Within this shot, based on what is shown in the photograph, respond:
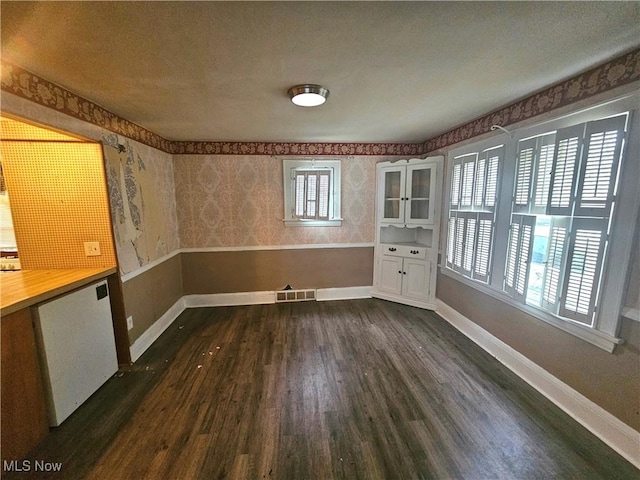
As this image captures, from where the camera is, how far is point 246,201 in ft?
11.8

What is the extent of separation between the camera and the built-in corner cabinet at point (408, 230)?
3.39 metres

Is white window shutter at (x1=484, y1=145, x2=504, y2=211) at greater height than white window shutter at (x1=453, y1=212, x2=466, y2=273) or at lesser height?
greater

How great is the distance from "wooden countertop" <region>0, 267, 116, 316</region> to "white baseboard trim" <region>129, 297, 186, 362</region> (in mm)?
809

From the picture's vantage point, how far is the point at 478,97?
2.04 metres

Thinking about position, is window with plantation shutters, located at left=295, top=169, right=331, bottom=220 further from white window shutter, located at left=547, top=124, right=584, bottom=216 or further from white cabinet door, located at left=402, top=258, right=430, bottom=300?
white window shutter, located at left=547, top=124, right=584, bottom=216

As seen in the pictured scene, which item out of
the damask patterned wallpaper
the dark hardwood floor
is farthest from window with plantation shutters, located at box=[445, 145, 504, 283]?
the damask patterned wallpaper

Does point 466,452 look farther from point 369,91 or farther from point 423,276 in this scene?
point 369,91

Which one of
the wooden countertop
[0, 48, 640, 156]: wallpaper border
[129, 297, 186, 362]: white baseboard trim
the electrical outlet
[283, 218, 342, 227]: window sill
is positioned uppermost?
[0, 48, 640, 156]: wallpaper border

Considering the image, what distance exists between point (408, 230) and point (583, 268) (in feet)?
7.75

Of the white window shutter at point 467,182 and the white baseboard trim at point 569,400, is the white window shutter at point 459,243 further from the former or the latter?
the white baseboard trim at point 569,400

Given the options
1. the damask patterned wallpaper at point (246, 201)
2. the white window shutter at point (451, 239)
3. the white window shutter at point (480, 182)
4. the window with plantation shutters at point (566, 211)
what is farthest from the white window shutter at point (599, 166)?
the damask patterned wallpaper at point (246, 201)

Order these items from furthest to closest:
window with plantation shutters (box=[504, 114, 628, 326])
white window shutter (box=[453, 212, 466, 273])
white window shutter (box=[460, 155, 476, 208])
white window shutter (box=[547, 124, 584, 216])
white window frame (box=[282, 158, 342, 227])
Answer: white window frame (box=[282, 158, 342, 227]) < white window shutter (box=[453, 212, 466, 273]) < white window shutter (box=[460, 155, 476, 208]) < white window shutter (box=[547, 124, 584, 216]) < window with plantation shutters (box=[504, 114, 628, 326])

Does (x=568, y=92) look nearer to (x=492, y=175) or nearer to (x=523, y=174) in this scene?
(x=523, y=174)

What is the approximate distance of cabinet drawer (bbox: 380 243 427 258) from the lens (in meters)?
3.51
